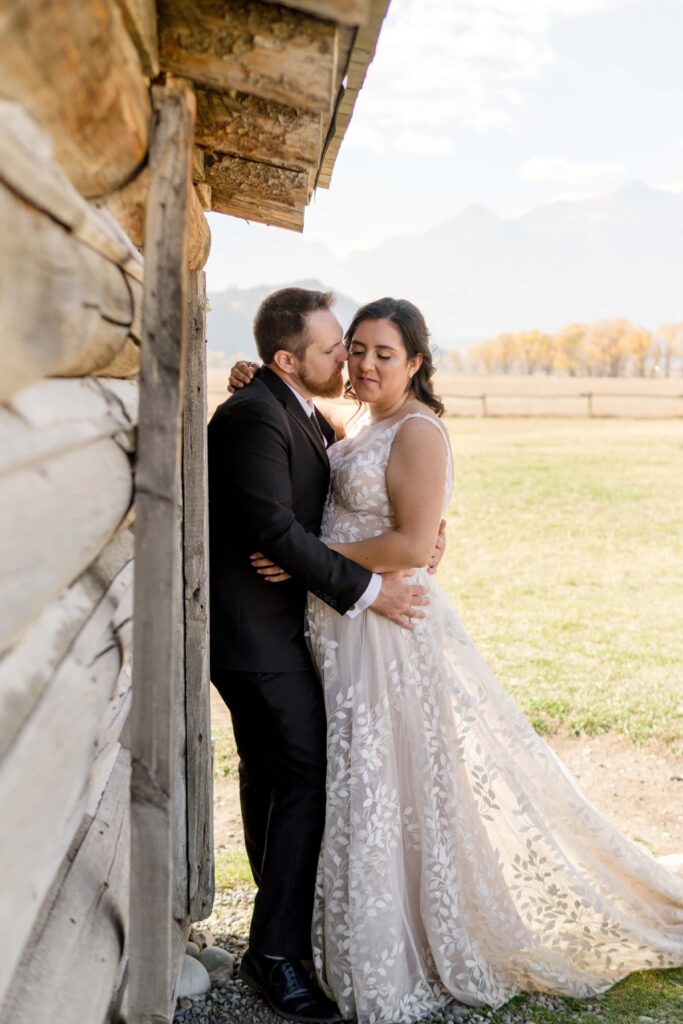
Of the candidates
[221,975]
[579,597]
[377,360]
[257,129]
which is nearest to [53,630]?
[257,129]

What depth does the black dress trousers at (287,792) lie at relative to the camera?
3.72 m

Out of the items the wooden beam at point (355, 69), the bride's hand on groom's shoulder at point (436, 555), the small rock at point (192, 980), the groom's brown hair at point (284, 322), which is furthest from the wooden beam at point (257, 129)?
the small rock at point (192, 980)

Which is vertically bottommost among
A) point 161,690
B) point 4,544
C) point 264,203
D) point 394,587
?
point 394,587

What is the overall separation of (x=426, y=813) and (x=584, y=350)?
178125 mm

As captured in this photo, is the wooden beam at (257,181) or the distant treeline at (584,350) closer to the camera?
the wooden beam at (257,181)

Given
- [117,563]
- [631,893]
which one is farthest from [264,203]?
[631,893]

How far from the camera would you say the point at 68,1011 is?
1720 millimetres

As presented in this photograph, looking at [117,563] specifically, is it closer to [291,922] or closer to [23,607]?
[23,607]

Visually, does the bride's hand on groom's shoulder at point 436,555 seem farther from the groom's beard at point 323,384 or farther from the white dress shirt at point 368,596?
the groom's beard at point 323,384

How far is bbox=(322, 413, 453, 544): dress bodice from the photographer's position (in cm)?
386

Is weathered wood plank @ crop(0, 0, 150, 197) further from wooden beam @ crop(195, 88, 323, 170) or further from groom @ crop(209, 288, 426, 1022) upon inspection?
groom @ crop(209, 288, 426, 1022)

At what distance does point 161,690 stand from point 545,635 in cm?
873

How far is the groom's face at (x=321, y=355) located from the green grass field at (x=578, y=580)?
418cm

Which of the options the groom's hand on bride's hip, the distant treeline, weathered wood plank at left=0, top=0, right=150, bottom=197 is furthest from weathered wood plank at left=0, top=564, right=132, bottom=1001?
the distant treeline
